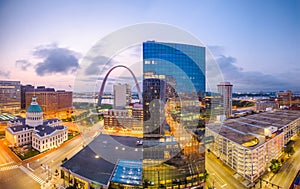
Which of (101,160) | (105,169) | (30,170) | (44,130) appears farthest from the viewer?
(44,130)

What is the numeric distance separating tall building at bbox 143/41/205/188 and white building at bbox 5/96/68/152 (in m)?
4.73

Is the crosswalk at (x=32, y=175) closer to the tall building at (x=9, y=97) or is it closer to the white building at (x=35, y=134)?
the white building at (x=35, y=134)

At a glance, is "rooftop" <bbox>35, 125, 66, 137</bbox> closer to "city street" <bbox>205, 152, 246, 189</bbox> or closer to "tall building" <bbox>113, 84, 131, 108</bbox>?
"tall building" <bbox>113, 84, 131, 108</bbox>

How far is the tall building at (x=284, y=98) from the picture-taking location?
1024 centimetres

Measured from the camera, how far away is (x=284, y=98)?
10.7 m

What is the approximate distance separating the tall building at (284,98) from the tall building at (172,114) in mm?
8727

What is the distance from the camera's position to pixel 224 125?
23.6ft

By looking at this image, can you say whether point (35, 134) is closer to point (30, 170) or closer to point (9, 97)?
point (30, 170)

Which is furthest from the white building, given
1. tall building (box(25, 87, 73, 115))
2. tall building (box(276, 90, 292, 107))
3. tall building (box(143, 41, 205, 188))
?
tall building (box(276, 90, 292, 107))

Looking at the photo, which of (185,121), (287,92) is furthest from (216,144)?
(287,92)

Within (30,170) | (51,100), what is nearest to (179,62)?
(30,170)

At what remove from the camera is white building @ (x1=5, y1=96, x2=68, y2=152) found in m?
6.74

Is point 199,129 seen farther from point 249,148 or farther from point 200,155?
point 249,148

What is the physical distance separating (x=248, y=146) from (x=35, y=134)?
274 inches
